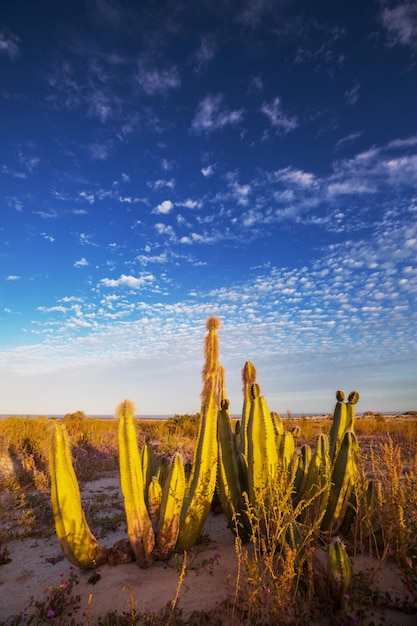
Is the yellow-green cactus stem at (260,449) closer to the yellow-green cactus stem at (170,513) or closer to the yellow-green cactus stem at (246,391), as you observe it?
the yellow-green cactus stem at (246,391)

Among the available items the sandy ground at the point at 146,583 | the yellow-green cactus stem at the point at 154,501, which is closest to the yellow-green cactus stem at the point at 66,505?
the sandy ground at the point at 146,583

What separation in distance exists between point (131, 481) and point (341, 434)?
2615 mm

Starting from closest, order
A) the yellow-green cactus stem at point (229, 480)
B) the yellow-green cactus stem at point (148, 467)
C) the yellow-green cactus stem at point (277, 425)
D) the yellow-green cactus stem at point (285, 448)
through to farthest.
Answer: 1. the yellow-green cactus stem at point (229, 480)
2. the yellow-green cactus stem at point (285, 448)
3. the yellow-green cactus stem at point (148, 467)
4. the yellow-green cactus stem at point (277, 425)

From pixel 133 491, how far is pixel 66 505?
66 cm

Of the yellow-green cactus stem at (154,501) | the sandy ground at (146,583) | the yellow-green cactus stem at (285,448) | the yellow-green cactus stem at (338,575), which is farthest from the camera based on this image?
the yellow-green cactus stem at (285,448)

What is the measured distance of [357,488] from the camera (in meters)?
3.89

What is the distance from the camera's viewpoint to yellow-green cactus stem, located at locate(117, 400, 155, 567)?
3.71 metres

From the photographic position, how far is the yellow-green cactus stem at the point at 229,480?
4121mm

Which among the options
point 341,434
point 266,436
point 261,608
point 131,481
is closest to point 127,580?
point 131,481

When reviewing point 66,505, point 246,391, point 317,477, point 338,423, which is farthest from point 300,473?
point 66,505

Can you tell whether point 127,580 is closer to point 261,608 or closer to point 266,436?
point 261,608

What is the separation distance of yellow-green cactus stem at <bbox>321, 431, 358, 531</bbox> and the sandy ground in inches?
17.5

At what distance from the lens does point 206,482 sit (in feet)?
12.8

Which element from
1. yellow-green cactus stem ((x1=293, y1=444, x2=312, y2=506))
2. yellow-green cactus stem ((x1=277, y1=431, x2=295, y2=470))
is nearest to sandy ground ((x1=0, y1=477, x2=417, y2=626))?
yellow-green cactus stem ((x1=293, y1=444, x2=312, y2=506))
